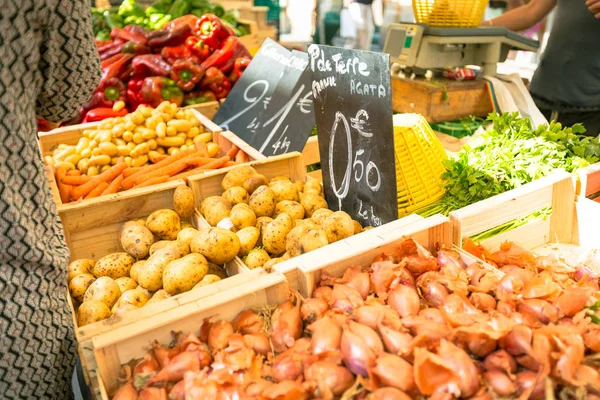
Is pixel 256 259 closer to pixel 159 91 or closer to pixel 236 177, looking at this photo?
pixel 236 177

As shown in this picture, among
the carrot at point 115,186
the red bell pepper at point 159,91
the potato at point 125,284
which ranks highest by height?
the red bell pepper at point 159,91

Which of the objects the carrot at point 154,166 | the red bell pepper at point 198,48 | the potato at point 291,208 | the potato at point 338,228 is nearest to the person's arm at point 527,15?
the red bell pepper at point 198,48

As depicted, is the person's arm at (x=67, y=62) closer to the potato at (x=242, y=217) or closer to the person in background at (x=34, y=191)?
the person in background at (x=34, y=191)

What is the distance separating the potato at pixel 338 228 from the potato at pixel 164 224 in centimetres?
65

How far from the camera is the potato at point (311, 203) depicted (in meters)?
2.19

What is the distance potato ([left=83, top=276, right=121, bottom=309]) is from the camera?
5.49 ft

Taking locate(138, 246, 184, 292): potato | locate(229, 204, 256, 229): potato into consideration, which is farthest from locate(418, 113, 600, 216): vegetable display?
locate(138, 246, 184, 292): potato

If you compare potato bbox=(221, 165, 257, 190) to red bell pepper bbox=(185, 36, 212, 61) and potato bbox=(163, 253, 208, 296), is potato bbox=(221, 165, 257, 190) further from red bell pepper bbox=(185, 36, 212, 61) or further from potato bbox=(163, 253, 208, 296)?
red bell pepper bbox=(185, 36, 212, 61)

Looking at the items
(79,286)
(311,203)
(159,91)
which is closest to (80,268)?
(79,286)

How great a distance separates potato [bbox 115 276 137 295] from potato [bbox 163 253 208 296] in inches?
7.7

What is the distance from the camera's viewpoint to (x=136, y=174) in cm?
272

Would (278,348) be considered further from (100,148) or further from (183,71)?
(183,71)

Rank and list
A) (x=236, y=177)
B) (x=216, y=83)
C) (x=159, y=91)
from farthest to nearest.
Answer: (x=216, y=83) → (x=159, y=91) → (x=236, y=177)

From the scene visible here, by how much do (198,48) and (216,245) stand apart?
2.81 metres
